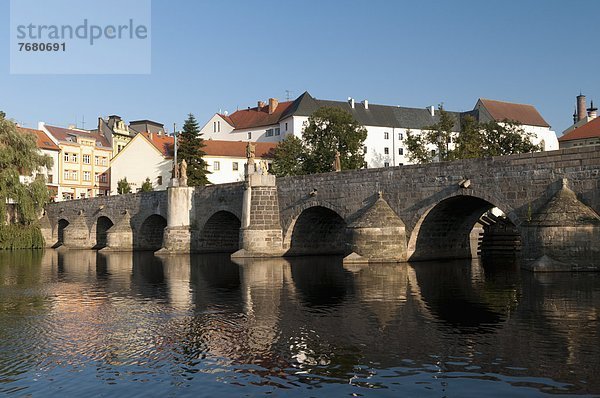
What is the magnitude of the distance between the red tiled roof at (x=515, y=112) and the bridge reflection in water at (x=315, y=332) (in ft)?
250

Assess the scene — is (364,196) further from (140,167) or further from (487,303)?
(140,167)

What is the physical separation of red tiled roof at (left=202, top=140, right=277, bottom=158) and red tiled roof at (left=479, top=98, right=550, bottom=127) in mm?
35837

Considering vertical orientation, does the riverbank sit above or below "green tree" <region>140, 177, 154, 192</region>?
below

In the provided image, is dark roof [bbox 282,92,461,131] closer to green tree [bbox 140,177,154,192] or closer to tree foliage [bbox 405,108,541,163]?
tree foliage [bbox 405,108,541,163]

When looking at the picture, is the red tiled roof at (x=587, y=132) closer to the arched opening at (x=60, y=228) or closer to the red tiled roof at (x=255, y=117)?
the red tiled roof at (x=255, y=117)

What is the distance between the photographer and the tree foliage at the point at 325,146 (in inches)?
2596

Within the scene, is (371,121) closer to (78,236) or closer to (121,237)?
(78,236)

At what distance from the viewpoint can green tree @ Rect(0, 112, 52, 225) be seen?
49125 mm

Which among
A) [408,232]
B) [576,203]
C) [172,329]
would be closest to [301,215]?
[408,232]

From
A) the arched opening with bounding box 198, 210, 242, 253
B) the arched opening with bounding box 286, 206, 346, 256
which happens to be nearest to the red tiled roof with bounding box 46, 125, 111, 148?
the arched opening with bounding box 198, 210, 242, 253

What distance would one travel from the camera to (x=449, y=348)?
1053 centimetres

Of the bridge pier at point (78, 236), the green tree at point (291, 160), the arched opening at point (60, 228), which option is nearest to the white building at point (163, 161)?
the green tree at point (291, 160)

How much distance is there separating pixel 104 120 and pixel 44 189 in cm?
5227

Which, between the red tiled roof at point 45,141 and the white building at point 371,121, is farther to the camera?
the white building at point 371,121
